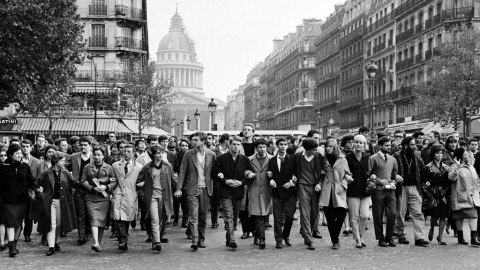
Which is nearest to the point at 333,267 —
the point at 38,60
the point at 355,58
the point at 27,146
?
the point at 27,146

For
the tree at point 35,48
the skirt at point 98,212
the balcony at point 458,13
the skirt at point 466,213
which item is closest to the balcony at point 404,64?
the balcony at point 458,13

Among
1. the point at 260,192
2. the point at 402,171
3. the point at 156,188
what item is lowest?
the point at 260,192

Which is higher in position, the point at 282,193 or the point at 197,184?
the point at 197,184

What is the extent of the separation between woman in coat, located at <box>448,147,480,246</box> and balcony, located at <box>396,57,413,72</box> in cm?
4370

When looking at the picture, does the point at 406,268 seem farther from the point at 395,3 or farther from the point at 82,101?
the point at 395,3

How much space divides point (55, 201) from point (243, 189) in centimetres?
325

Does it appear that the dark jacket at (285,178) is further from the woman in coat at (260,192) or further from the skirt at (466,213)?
the skirt at (466,213)

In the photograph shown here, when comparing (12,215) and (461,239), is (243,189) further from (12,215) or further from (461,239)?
(461,239)

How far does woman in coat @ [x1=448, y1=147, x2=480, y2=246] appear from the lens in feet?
40.9

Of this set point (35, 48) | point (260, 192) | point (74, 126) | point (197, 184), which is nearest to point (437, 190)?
point (260, 192)

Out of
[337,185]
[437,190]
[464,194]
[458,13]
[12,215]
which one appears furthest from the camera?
[458,13]

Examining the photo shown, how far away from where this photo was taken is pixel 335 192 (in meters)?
12.1

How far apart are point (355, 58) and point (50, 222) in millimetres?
62322

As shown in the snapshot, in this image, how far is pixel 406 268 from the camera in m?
10.2
